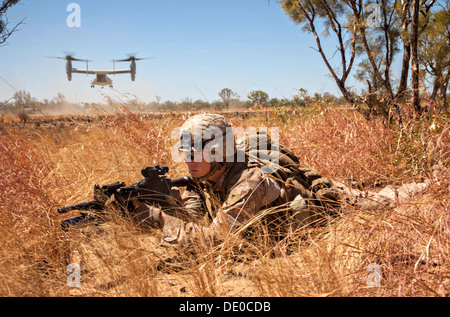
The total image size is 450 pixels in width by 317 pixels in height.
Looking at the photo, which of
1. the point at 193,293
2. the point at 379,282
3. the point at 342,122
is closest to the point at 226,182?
the point at 193,293

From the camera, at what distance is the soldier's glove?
8.34 feet

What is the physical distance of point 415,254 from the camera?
1.81 metres

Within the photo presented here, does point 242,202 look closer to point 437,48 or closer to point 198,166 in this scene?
point 198,166

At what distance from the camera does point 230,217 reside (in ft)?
7.91

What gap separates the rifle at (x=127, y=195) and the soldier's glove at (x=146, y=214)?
0.20 feet

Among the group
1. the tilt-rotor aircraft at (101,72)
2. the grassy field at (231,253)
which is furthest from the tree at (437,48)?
the tilt-rotor aircraft at (101,72)

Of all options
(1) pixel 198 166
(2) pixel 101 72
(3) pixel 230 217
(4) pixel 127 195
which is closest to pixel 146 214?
(4) pixel 127 195

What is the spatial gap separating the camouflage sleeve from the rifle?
33 cm

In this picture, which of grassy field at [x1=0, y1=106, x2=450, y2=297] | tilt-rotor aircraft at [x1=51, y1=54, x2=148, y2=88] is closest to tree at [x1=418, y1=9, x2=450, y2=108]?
grassy field at [x1=0, y1=106, x2=450, y2=297]

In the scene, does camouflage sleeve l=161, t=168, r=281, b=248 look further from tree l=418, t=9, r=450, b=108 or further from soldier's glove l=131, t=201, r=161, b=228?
tree l=418, t=9, r=450, b=108

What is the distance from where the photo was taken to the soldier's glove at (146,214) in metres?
2.54

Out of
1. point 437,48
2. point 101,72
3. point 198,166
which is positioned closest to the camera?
point 198,166

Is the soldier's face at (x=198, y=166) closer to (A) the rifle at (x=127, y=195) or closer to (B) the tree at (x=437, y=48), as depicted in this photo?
(A) the rifle at (x=127, y=195)

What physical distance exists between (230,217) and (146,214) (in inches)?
26.2
